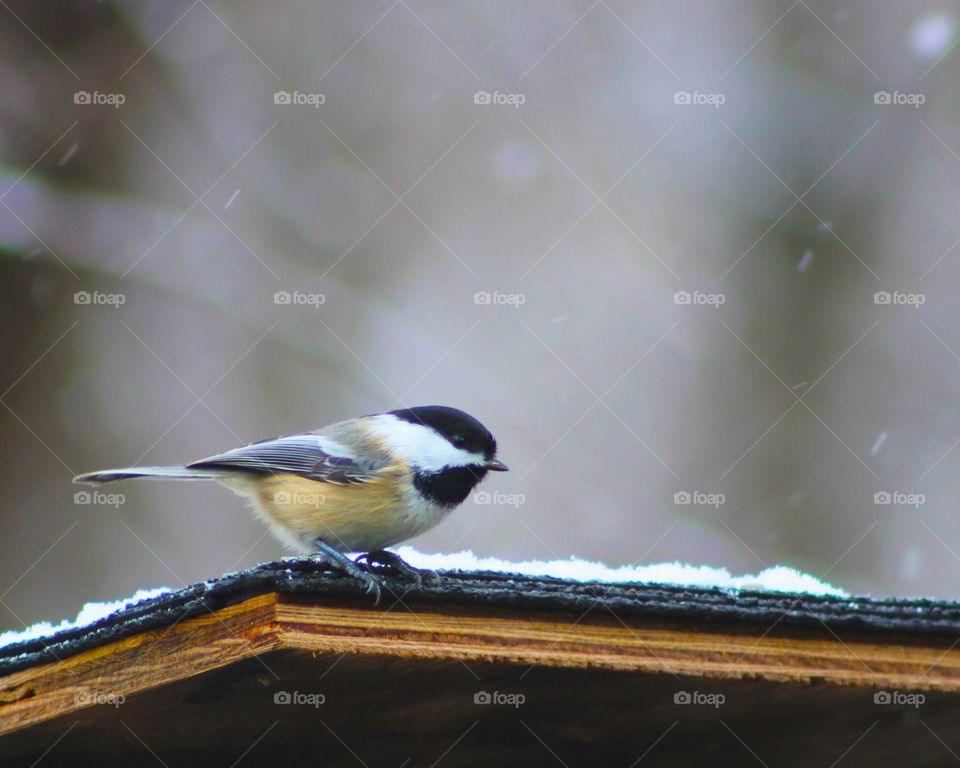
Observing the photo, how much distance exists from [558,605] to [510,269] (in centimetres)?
495

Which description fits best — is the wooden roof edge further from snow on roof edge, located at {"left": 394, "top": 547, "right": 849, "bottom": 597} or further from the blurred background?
the blurred background

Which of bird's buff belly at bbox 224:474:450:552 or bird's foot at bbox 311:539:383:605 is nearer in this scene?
bird's foot at bbox 311:539:383:605

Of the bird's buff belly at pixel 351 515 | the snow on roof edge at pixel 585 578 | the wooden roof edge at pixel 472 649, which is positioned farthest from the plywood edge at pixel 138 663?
the bird's buff belly at pixel 351 515

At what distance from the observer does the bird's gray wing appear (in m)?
2.59

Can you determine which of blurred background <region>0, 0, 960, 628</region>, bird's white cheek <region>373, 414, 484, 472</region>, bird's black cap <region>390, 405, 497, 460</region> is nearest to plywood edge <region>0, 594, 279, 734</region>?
bird's white cheek <region>373, 414, 484, 472</region>

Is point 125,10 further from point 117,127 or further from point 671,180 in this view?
point 671,180

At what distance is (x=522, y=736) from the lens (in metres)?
1.86

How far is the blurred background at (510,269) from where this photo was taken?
5398 millimetres

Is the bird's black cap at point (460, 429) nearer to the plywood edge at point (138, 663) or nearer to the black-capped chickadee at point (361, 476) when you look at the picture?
the black-capped chickadee at point (361, 476)

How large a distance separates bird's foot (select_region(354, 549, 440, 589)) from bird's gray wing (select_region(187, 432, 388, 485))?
0.20m

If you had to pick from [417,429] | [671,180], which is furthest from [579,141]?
[417,429]

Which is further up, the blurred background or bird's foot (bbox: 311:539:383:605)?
the blurred background

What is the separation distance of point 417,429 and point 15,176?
3.68m

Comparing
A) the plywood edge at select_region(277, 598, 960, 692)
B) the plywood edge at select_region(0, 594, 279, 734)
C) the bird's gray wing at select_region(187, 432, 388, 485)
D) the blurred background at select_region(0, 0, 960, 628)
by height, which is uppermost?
the blurred background at select_region(0, 0, 960, 628)
